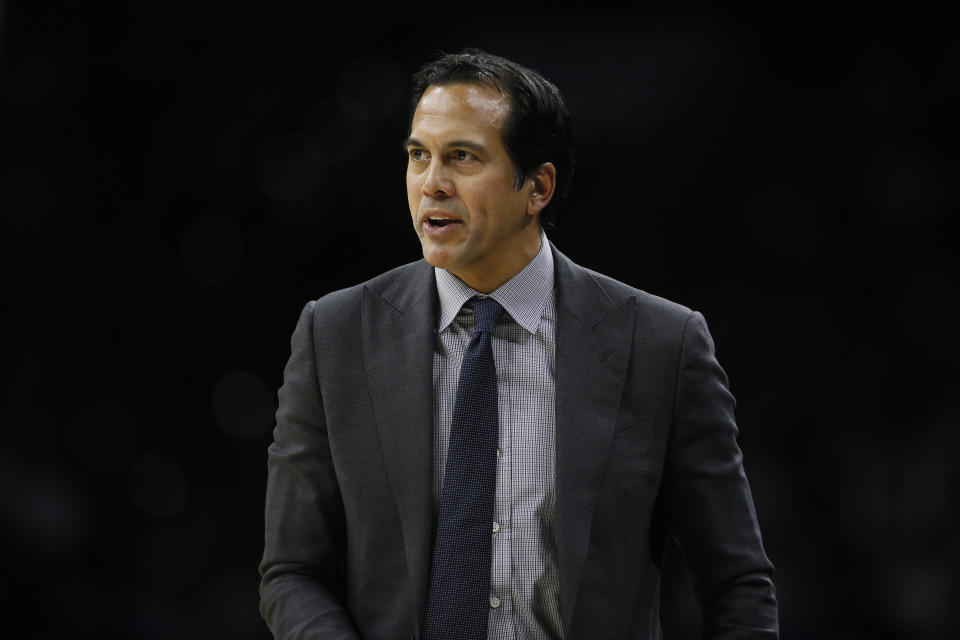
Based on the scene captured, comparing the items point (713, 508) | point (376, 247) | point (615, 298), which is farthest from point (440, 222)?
point (376, 247)

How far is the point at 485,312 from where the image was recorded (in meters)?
1.64

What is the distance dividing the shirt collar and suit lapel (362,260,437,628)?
0.07 feet

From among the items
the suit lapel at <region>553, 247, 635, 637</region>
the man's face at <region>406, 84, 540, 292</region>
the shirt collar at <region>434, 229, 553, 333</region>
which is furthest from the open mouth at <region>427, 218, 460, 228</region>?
the suit lapel at <region>553, 247, 635, 637</region>

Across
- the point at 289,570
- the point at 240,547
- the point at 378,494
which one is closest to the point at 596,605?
the point at 378,494

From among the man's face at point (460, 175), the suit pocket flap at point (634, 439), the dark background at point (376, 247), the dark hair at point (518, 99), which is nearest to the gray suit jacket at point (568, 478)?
the suit pocket flap at point (634, 439)

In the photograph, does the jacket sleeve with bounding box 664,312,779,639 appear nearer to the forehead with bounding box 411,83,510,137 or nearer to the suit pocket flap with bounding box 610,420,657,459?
the suit pocket flap with bounding box 610,420,657,459

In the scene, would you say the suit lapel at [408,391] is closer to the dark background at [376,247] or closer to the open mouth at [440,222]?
the open mouth at [440,222]

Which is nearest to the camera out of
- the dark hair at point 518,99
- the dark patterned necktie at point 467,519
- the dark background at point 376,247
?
the dark patterned necktie at point 467,519

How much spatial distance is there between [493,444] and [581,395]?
0.15 m

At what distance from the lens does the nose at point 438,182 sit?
1.56m

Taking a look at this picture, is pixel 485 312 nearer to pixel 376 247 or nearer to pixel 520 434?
pixel 520 434

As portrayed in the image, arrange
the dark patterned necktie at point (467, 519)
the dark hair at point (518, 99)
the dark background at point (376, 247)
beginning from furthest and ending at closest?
the dark background at point (376, 247) < the dark hair at point (518, 99) < the dark patterned necktie at point (467, 519)

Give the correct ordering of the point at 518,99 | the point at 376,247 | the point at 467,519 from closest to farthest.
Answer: the point at 467,519, the point at 518,99, the point at 376,247

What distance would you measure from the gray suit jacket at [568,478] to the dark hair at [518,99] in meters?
0.23
